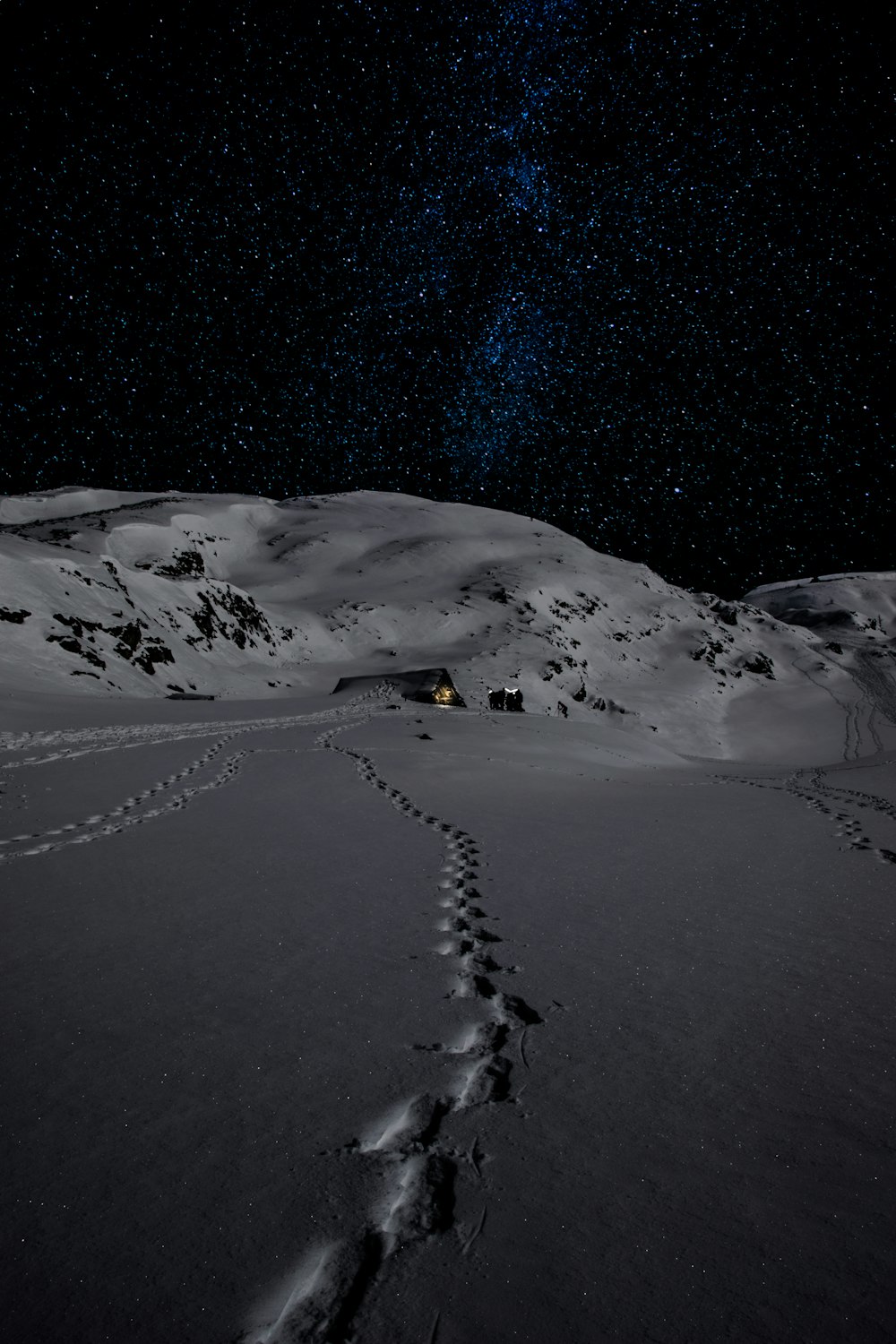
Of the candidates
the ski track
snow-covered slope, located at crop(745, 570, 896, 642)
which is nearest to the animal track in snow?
the ski track

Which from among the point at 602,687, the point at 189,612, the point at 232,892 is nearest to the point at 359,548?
the point at 602,687

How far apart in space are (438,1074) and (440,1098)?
161mm

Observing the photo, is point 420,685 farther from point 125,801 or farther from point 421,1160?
point 421,1160

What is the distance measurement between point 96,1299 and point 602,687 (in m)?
74.0

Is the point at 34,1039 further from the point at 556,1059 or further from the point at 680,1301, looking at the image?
the point at 680,1301

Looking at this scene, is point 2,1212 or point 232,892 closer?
point 2,1212

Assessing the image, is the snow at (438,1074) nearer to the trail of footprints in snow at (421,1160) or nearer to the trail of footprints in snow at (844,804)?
the trail of footprints in snow at (421,1160)

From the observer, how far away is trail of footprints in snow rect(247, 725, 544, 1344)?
1.53 metres

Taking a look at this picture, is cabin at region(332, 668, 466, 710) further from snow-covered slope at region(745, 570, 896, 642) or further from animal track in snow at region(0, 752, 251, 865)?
snow-covered slope at region(745, 570, 896, 642)

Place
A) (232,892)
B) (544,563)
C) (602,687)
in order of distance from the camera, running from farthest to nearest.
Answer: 1. (544,563)
2. (602,687)
3. (232,892)

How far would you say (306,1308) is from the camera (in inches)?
60.2

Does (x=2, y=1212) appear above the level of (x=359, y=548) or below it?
below

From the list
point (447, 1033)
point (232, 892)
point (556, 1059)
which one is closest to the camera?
point (556, 1059)

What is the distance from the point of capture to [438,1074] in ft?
8.30
